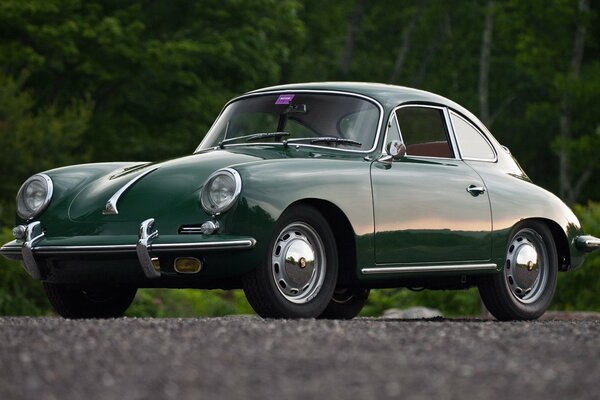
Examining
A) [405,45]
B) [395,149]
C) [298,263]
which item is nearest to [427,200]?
[395,149]

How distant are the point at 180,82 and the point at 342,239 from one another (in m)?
24.1

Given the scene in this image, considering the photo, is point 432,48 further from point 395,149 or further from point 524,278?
point 395,149

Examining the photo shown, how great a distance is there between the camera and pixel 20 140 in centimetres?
2539

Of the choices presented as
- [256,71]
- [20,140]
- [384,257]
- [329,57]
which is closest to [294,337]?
[384,257]

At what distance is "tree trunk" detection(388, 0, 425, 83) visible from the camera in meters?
48.0

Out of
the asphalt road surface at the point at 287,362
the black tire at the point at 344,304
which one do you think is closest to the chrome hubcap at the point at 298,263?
the asphalt road surface at the point at 287,362

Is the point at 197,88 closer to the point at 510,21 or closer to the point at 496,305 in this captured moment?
the point at 510,21

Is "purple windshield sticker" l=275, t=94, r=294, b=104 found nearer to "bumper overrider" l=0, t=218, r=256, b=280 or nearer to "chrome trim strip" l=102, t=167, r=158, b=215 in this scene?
"chrome trim strip" l=102, t=167, r=158, b=215

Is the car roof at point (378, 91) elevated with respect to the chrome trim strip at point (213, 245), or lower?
elevated

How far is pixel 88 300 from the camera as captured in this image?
941 cm

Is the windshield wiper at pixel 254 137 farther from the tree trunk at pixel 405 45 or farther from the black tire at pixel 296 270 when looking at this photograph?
the tree trunk at pixel 405 45

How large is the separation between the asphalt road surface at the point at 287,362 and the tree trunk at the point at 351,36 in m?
39.3

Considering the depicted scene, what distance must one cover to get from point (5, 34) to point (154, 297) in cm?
1388

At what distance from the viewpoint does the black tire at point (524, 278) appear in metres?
9.88
